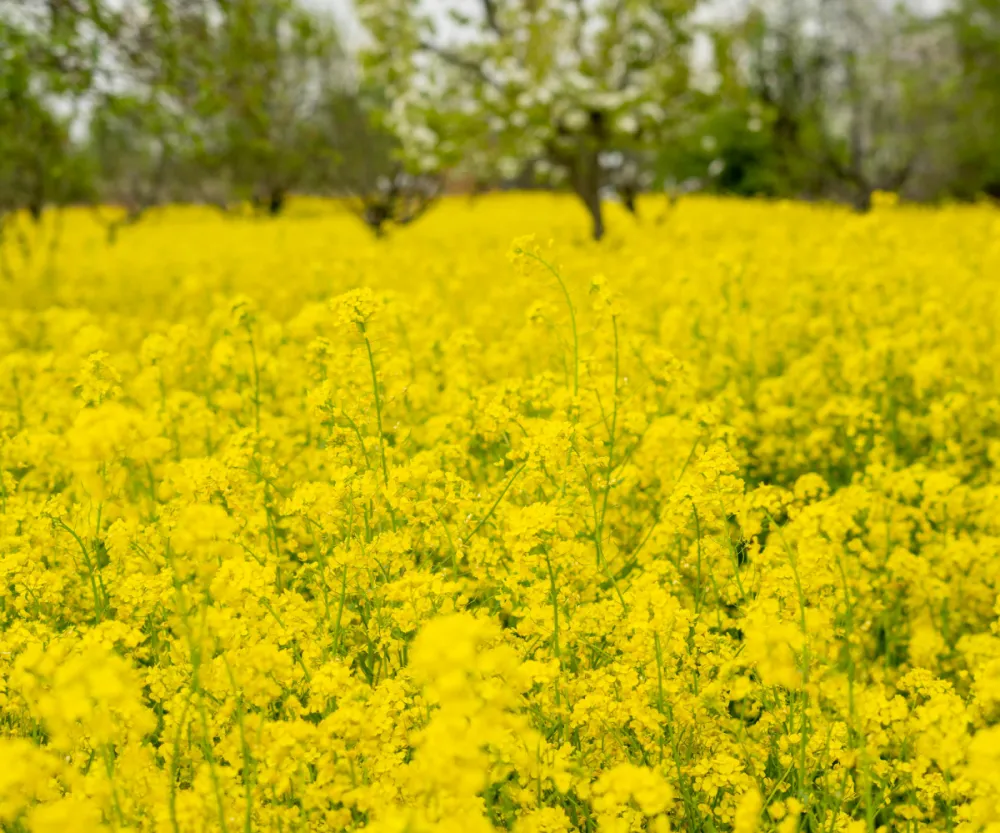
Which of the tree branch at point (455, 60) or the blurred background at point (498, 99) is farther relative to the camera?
the tree branch at point (455, 60)

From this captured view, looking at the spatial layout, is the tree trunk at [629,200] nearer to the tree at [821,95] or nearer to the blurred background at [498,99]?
the blurred background at [498,99]

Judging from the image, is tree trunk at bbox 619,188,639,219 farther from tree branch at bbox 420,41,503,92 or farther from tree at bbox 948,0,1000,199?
tree at bbox 948,0,1000,199

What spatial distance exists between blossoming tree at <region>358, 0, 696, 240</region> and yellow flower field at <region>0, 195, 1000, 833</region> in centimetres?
854

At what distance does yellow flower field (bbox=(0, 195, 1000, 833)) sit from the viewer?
86.9 inches

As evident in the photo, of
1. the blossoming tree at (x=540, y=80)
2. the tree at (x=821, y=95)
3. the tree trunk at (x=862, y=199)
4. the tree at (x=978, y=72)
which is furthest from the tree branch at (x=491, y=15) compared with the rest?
the tree at (x=978, y=72)

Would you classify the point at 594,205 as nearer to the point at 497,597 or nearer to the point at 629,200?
the point at 629,200

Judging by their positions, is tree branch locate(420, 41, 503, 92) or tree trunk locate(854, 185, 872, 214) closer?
tree branch locate(420, 41, 503, 92)

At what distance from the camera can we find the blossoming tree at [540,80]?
13578mm

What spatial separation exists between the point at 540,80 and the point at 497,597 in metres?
11.9

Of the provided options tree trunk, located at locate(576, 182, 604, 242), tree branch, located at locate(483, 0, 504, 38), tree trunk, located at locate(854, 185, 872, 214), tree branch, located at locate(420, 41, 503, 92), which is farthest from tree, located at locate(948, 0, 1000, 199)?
tree branch, located at locate(420, 41, 503, 92)

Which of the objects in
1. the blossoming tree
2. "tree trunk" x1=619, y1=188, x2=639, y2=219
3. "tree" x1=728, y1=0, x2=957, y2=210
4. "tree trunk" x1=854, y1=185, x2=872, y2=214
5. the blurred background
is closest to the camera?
the blurred background

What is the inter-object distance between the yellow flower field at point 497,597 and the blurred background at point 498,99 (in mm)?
4634

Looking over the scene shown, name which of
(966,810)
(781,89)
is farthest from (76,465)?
(781,89)

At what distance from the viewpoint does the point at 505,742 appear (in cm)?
225
